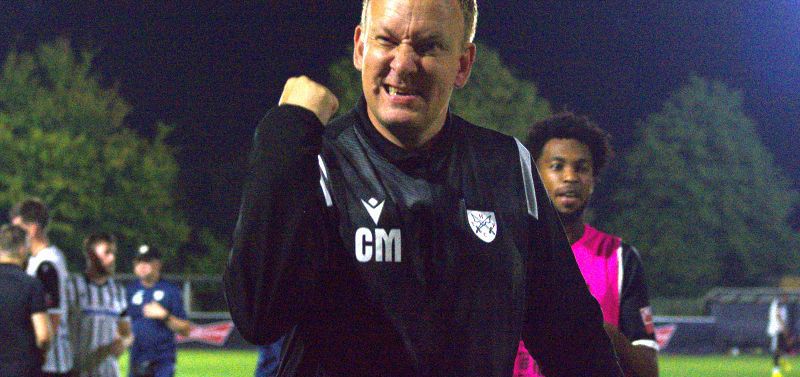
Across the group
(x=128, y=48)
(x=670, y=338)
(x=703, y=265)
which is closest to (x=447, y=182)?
(x=670, y=338)

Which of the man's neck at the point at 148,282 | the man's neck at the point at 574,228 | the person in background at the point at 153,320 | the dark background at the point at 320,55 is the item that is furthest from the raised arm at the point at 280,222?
the dark background at the point at 320,55

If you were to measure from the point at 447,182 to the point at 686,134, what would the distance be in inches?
2692

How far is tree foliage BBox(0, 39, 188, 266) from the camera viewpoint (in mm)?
48125

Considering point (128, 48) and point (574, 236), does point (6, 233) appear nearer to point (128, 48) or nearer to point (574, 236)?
point (574, 236)

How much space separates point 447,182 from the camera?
8.91ft

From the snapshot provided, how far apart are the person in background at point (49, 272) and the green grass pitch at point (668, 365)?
38.4ft

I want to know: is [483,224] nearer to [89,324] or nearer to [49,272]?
[49,272]

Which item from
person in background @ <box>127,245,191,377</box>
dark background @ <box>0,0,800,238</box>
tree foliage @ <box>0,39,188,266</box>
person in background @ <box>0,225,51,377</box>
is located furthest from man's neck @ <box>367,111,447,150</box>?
dark background @ <box>0,0,800,238</box>

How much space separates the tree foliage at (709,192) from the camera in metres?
67.4

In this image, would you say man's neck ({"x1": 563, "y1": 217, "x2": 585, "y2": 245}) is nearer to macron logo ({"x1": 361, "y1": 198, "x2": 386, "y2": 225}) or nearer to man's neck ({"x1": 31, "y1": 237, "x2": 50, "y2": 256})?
macron logo ({"x1": 361, "y1": 198, "x2": 386, "y2": 225})

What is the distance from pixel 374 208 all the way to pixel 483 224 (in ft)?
0.82

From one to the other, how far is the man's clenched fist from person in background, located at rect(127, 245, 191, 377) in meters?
11.5

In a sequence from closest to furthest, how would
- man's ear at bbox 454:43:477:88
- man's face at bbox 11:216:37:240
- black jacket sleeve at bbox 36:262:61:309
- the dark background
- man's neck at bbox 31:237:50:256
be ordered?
man's ear at bbox 454:43:477:88
black jacket sleeve at bbox 36:262:61:309
man's face at bbox 11:216:37:240
man's neck at bbox 31:237:50:256
the dark background

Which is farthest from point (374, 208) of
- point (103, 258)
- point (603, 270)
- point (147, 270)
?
point (147, 270)
